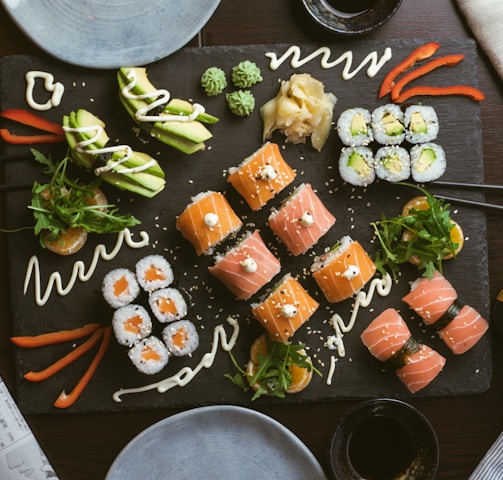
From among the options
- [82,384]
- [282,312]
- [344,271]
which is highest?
[344,271]

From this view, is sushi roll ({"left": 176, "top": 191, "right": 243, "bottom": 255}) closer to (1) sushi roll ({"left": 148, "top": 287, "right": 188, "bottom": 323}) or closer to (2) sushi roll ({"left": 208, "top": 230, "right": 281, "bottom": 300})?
(2) sushi roll ({"left": 208, "top": 230, "right": 281, "bottom": 300})

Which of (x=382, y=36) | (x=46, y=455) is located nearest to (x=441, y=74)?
(x=382, y=36)

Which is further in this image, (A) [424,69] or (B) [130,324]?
(A) [424,69]

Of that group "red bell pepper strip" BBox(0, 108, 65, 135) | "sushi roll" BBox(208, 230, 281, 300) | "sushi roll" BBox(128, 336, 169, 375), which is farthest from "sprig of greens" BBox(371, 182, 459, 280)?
"red bell pepper strip" BBox(0, 108, 65, 135)

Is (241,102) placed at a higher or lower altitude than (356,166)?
higher

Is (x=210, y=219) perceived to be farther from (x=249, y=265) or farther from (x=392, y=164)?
(x=392, y=164)

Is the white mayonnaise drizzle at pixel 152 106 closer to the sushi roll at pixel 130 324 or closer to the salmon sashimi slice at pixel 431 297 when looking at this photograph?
the sushi roll at pixel 130 324

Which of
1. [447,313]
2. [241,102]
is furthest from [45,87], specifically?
[447,313]
